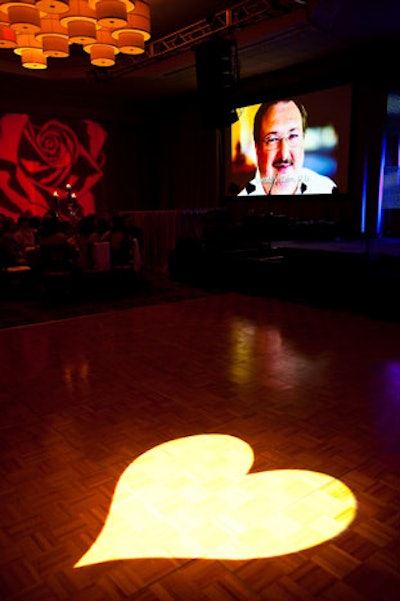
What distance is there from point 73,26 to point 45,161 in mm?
6129

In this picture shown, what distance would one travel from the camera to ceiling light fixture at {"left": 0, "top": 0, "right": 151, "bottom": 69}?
14.1ft

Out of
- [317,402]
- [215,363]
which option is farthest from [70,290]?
[317,402]

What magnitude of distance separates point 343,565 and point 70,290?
5.31 meters

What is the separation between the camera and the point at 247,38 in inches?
288

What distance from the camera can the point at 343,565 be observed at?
5.53 feet

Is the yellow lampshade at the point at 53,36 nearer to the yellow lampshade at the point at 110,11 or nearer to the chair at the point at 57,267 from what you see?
the yellow lampshade at the point at 110,11

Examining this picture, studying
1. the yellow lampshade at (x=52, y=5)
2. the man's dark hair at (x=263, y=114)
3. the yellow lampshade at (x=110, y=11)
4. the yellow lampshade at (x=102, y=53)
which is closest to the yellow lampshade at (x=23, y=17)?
the yellow lampshade at (x=52, y=5)

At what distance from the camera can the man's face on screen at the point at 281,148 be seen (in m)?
8.85

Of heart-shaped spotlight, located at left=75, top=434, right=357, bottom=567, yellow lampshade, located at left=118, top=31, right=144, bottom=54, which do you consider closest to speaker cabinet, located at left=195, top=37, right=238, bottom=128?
yellow lampshade, located at left=118, top=31, right=144, bottom=54

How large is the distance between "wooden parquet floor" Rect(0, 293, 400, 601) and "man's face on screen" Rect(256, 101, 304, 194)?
5.30 metres

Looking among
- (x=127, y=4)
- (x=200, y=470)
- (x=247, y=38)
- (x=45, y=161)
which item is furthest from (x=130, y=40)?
(x=45, y=161)

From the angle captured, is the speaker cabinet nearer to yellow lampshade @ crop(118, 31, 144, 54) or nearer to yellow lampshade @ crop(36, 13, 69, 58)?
yellow lampshade @ crop(118, 31, 144, 54)

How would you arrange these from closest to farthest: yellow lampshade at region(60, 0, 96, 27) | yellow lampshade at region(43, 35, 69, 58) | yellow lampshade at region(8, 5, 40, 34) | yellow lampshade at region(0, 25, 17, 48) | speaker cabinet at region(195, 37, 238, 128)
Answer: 1. yellow lampshade at region(8, 5, 40, 34)
2. yellow lampshade at region(60, 0, 96, 27)
3. yellow lampshade at region(43, 35, 69, 58)
4. yellow lampshade at region(0, 25, 17, 48)
5. speaker cabinet at region(195, 37, 238, 128)

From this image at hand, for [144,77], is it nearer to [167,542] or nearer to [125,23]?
[125,23]
